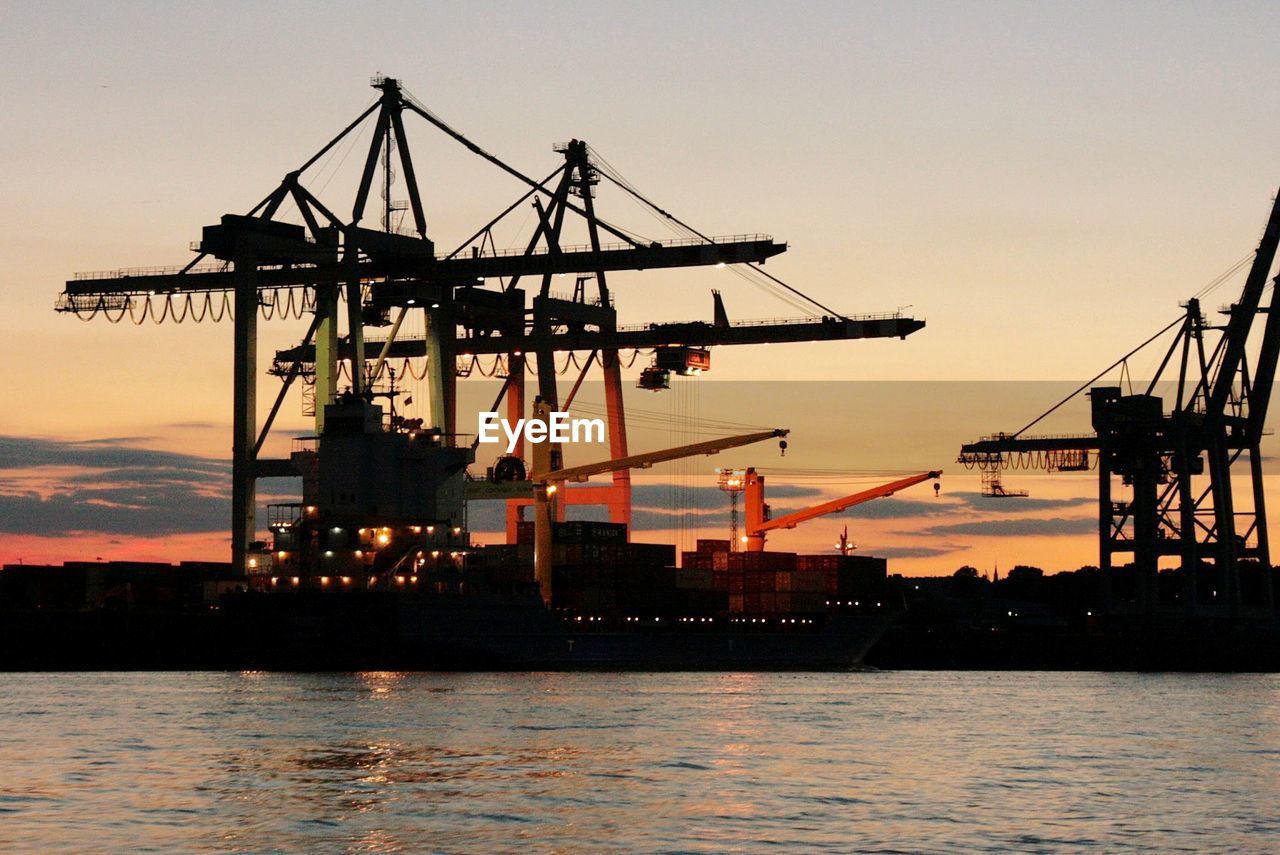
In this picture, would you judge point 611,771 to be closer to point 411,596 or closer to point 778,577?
point 411,596

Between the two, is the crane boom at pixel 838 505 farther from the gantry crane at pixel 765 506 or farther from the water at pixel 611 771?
the water at pixel 611 771

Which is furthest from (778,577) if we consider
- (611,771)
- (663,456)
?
(611,771)

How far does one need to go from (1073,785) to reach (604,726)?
17.2m

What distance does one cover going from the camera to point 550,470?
9081cm

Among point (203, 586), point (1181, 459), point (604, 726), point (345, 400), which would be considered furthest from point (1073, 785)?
point (1181, 459)

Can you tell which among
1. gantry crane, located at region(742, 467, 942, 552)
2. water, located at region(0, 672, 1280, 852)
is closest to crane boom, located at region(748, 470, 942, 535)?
gantry crane, located at region(742, 467, 942, 552)

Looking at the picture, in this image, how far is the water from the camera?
3216cm

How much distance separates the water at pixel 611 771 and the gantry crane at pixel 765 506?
35.9m

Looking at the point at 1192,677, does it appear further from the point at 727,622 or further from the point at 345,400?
the point at 345,400

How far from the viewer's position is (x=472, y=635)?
84438mm

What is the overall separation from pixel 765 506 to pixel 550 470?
23.5m

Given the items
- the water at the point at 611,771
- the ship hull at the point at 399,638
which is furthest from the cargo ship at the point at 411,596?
the water at the point at 611,771

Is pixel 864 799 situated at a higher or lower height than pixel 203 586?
lower

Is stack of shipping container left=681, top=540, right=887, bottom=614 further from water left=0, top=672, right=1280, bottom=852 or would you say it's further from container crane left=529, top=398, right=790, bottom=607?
water left=0, top=672, right=1280, bottom=852
